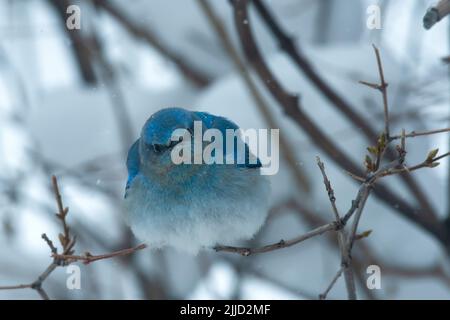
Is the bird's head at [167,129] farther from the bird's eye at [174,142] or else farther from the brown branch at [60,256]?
the brown branch at [60,256]

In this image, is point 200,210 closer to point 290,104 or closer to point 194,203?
point 194,203

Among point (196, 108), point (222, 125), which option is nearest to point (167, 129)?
point (222, 125)

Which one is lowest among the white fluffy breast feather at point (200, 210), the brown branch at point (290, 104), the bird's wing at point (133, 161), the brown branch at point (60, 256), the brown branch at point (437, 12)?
the brown branch at point (60, 256)

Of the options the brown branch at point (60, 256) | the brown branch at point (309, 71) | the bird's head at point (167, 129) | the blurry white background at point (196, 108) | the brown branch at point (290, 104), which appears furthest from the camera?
the blurry white background at point (196, 108)

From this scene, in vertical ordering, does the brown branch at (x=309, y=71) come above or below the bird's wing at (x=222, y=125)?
above

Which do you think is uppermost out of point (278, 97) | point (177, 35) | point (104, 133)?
point (177, 35)

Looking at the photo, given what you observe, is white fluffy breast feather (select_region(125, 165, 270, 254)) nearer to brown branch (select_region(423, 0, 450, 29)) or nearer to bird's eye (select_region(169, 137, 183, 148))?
bird's eye (select_region(169, 137, 183, 148))

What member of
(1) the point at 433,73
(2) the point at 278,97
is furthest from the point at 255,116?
(1) the point at 433,73

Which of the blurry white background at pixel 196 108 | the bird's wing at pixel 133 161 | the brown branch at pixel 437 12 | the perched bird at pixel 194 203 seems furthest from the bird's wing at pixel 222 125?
the blurry white background at pixel 196 108
